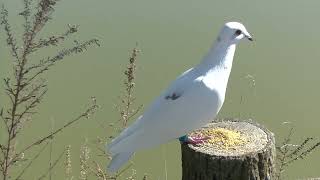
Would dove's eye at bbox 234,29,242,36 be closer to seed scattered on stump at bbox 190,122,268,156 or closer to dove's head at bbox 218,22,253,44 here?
dove's head at bbox 218,22,253,44

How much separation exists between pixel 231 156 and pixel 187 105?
255 millimetres

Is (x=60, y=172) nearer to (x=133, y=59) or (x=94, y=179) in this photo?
(x=94, y=179)

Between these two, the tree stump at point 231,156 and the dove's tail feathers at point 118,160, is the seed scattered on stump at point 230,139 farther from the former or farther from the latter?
the dove's tail feathers at point 118,160

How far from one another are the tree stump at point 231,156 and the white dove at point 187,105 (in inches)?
4.9

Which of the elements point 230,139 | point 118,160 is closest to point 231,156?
point 230,139

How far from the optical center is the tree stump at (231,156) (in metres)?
2.06

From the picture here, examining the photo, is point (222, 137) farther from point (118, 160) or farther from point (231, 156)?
point (118, 160)

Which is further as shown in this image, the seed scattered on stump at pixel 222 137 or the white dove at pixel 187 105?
the seed scattered on stump at pixel 222 137

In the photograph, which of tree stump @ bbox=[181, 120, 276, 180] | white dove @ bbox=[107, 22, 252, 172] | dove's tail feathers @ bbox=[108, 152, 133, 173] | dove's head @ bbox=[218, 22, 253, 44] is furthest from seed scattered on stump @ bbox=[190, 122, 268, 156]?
dove's head @ bbox=[218, 22, 253, 44]

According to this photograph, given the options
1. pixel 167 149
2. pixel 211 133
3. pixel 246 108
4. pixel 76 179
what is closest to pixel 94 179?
pixel 76 179

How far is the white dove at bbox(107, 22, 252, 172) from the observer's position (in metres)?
2.04

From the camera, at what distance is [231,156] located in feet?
6.75

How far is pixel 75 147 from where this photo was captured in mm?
3578

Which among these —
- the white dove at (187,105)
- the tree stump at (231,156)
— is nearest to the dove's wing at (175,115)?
the white dove at (187,105)
